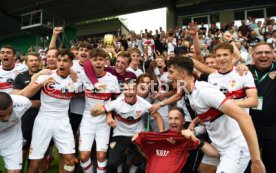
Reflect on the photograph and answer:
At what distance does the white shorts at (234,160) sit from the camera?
140 inches

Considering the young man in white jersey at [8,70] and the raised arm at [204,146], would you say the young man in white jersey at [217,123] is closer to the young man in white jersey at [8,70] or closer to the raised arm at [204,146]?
the raised arm at [204,146]

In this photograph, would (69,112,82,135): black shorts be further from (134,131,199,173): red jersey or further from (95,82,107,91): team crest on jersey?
(134,131,199,173): red jersey

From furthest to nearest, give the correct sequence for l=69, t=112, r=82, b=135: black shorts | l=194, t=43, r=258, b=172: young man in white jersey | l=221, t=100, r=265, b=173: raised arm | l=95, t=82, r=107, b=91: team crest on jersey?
l=69, t=112, r=82, b=135: black shorts, l=95, t=82, r=107, b=91: team crest on jersey, l=194, t=43, r=258, b=172: young man in white jersey, l=221, t=100, r=265, b=173: raised arm

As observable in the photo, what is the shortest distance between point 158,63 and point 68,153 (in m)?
3.11

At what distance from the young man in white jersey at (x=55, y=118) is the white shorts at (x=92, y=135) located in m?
0.22

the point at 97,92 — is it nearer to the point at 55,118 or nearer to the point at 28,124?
the point at 55,118

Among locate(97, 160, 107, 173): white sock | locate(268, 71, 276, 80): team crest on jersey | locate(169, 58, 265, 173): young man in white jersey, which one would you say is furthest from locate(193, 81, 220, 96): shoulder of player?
locate(97, 160, 107, 173): white sock

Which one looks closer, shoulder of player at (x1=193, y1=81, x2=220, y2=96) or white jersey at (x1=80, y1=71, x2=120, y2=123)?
shoulder of player at (x1=193, y1=81, x2=220, y2=96)

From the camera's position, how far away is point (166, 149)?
4.30 meters

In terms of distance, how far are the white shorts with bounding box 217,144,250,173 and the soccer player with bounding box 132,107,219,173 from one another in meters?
0.39

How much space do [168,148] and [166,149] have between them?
1.4 inches

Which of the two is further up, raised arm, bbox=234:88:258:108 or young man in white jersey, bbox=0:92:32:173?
raised arm, bbox=234:88:258:108

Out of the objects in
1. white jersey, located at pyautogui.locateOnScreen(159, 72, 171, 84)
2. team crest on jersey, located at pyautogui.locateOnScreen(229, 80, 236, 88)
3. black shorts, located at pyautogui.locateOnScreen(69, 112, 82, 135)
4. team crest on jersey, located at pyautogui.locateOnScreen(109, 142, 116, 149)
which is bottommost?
team crest on jersey, located at pyautogui.locateOnScreen(109, 142, 116, 149)

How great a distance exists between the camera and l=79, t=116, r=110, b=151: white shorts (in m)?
5.16
